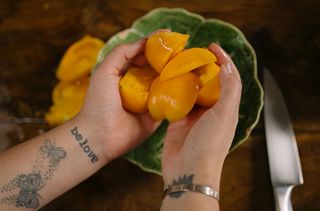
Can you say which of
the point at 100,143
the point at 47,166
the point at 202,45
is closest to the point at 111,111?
the point at 100,143

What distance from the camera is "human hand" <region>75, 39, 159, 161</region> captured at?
84 centimetres

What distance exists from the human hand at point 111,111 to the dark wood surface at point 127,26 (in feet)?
0.29

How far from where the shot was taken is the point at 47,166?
0.85 metres

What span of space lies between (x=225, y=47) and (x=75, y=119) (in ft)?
1.29

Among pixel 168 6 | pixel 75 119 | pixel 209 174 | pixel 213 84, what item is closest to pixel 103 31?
pixel 168 6

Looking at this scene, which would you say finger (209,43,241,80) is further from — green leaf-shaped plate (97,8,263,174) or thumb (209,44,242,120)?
green leaf-shaped plate (97,8,263,174)

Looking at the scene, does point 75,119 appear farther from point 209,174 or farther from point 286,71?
point 286,71

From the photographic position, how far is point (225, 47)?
96 cm

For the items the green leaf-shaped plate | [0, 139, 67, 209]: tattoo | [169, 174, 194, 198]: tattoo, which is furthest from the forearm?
[169, 174, 194, 198]: tattoo

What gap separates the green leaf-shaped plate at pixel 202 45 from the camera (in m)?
0.90

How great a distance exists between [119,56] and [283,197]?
455 mm

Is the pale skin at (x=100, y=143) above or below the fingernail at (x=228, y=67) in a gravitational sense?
below

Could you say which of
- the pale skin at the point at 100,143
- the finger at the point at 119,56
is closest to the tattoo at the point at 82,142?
the pale skin at the point at 100,143

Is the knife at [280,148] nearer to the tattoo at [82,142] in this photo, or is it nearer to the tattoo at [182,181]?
the tattoo at [182,181]
